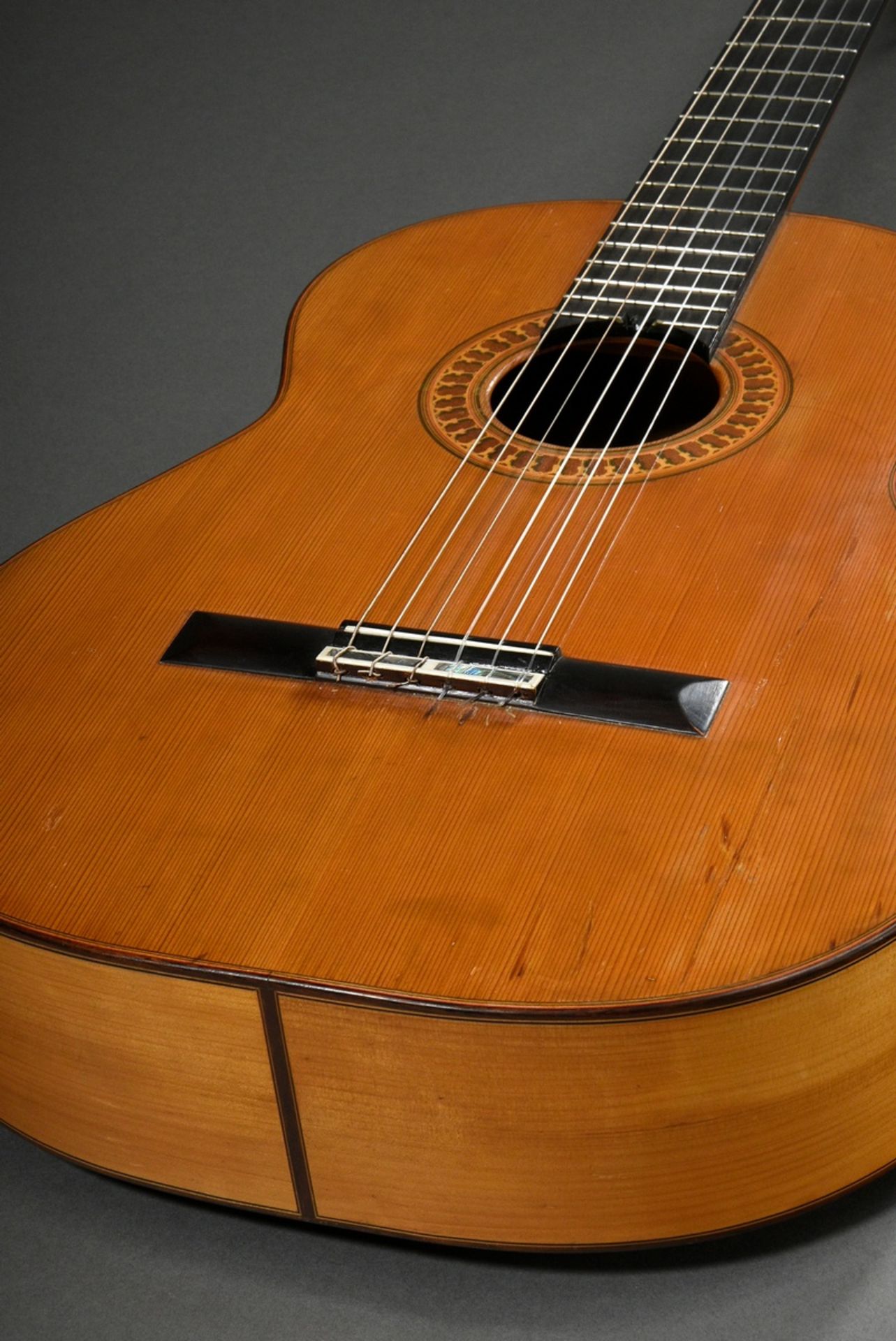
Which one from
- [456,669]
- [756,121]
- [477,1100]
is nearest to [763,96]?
[756,121]

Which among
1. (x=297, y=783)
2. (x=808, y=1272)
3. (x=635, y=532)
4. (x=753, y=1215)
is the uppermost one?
(x=297, y=783)

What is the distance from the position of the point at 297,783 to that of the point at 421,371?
2.09 ft

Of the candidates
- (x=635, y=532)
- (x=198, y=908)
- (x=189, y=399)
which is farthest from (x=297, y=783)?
(x=189, y=399)

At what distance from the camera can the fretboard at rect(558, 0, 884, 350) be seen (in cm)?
187

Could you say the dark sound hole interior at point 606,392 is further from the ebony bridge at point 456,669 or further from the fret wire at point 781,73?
the fret wire at point 781,73

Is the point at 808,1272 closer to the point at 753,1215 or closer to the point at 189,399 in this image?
the point at 753,1215

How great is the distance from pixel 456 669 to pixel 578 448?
0.39 m

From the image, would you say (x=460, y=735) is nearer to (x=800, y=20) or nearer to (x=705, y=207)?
(x=705, y=207)

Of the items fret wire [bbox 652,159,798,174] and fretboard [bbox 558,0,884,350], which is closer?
fretboard [bbox 558,0,884,350]

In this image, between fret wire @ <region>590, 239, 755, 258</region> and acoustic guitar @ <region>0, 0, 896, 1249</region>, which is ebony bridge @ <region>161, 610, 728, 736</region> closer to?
acoustic guitar @ <region>0, 0, 896, 1249</region>

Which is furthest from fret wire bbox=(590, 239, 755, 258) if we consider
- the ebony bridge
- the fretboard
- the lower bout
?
the lower bout

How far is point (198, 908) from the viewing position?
127cm

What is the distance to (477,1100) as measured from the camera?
4.05ft

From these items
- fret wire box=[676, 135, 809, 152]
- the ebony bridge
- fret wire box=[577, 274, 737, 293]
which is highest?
the ebony bridge
